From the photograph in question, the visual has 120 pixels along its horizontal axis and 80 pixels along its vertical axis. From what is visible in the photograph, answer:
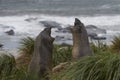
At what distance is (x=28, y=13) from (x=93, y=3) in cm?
492

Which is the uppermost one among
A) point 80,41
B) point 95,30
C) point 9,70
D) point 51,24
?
point 80,41

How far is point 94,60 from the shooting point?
21.8ft

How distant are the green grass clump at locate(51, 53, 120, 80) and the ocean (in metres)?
10.4

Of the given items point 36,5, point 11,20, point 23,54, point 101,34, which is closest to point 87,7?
point 36,5

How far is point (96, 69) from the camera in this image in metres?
6.52

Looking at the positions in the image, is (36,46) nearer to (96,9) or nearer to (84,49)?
(84,49)

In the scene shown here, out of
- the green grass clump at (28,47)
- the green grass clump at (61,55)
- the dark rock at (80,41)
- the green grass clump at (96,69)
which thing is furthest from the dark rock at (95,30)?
the green grass clump at (96,69)

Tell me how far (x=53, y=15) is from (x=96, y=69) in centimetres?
1954

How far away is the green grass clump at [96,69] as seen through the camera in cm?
643

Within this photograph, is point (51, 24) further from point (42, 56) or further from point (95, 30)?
point (42, 56)

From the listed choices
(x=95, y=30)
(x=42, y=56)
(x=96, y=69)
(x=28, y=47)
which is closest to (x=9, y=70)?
(x=42, y=56)

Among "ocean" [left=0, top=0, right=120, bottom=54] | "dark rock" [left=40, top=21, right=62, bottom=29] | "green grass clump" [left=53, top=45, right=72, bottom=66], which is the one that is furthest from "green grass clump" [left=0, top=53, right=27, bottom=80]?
"dark rock" [left=40, top=21, right=62, bottom=29]

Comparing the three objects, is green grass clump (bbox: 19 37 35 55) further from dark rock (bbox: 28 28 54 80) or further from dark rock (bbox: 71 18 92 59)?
dark rock (bbox: 71 18 92 59)

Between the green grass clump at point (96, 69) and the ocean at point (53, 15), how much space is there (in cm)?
1043
